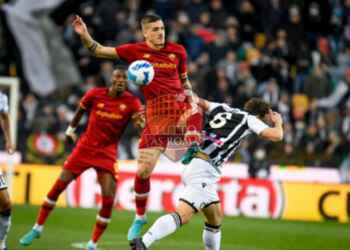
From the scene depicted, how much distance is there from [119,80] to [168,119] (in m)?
2.66

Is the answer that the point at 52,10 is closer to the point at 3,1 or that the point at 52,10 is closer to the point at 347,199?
the point at 3,1

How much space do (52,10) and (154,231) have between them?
53.1 ft

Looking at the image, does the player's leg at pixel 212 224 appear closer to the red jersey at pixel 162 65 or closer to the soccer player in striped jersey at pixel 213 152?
the soccer player in striped jersey at pixel 213 152

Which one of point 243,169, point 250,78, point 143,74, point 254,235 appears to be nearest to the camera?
point 143,74

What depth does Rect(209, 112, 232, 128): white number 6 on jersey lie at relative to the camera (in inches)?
419

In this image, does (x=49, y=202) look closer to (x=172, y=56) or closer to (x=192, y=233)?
(x=172, y=56)

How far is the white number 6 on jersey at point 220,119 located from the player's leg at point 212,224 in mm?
815

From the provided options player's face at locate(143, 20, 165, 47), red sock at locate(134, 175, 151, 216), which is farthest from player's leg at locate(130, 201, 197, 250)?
player's face at locate(143, 20, 165, 47)

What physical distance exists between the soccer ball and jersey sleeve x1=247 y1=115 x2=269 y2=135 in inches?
47.1

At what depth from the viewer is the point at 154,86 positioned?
1188 cm

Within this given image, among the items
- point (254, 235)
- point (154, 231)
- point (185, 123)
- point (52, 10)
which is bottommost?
point (254, 235)

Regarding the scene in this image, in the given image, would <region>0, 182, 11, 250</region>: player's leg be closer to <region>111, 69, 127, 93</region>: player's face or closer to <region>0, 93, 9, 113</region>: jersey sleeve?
<region>0, 93, 9, 113</region>: jersey sleeve

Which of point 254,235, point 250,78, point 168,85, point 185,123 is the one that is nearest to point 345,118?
point 250,78

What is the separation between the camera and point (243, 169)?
21.2 m
